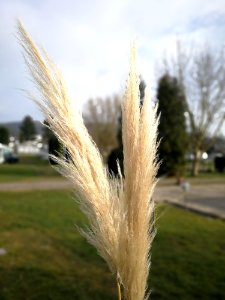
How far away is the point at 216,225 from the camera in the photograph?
9.59 metres

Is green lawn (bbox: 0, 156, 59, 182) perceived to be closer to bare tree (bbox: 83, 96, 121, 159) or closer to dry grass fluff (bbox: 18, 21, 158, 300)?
bare tree (bbox: 83, 96, 121, 159)

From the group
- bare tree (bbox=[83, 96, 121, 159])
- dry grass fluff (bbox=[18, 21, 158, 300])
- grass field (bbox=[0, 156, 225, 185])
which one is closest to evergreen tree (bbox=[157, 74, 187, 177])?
grass field (bbox=[0, 156, 225, 185])

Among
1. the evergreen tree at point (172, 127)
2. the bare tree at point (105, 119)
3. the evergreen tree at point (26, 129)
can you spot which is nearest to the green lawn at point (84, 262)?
the evergreen tree at point (172, 127)

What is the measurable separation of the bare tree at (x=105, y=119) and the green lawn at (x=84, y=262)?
103 ft

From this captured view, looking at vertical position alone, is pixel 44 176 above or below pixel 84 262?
above

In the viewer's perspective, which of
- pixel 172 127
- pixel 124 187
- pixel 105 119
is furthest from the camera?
pixel 105 119

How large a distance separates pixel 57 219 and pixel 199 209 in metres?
4.82

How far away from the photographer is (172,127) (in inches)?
1009

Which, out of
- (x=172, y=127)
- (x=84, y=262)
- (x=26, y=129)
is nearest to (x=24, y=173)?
(x=172, y=127)

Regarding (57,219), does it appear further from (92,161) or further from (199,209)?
(92,161)

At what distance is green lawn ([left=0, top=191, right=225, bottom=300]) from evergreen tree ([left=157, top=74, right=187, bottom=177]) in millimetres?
15340

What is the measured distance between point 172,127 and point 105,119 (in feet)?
61.5

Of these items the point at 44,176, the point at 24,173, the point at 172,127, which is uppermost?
the point at 172,127

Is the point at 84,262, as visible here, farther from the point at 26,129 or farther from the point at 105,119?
the point at 26,129
